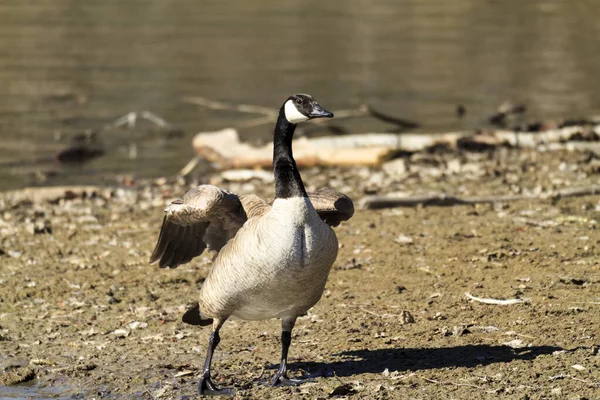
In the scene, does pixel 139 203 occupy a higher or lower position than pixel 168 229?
lower

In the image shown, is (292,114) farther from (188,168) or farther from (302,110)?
(188,168)

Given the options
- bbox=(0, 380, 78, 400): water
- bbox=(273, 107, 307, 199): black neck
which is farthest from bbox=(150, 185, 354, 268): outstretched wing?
bbox=(0, 380, 78, 400): water

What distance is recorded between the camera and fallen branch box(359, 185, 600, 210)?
11.7m

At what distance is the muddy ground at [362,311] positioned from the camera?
7.14 m

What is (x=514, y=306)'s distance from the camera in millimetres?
8367

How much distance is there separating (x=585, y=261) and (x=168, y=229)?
417cm

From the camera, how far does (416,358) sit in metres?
7.49

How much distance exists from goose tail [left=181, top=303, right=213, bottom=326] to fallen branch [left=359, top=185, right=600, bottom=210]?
14.7ft

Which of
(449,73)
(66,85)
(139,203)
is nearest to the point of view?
(139,203)

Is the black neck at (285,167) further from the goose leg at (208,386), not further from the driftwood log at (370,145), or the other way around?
the driftwood log at (370,145)

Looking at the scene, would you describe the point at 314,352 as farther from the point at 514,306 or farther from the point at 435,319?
the point at 514,306

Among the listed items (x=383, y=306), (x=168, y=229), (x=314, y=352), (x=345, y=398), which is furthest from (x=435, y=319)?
(x=168, y=229)

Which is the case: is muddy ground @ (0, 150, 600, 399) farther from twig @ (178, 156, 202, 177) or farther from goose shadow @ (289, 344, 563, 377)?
twig @ (178, 156, 202, 177)

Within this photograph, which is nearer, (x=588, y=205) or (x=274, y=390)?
(x=274, y=390)
